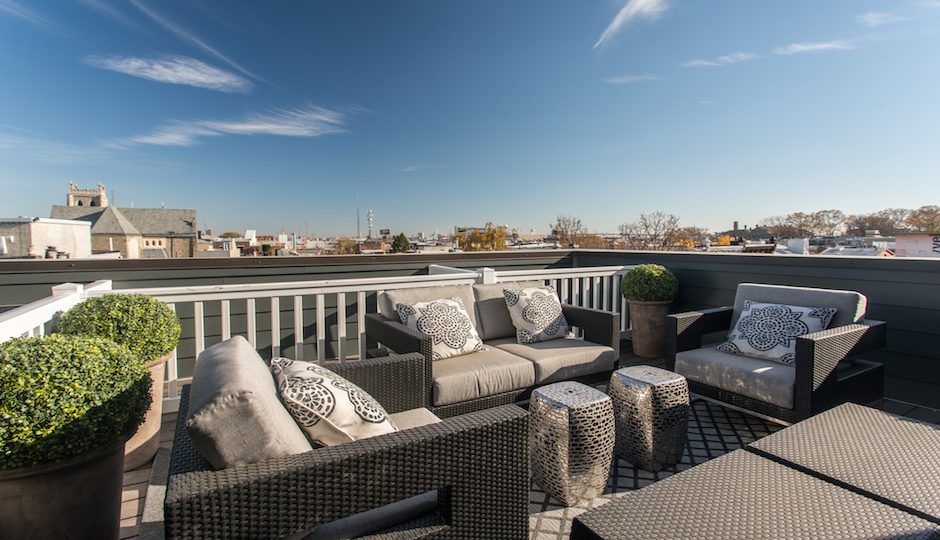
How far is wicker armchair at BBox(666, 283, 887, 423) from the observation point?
2.40 meters

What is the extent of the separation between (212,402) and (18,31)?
13.5 metres

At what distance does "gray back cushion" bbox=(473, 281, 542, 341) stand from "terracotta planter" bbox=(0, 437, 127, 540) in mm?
2335

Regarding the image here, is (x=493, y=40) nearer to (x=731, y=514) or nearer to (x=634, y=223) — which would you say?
A: (x=731, y=514)

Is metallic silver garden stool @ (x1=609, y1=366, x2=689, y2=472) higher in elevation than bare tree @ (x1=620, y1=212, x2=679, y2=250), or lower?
lower

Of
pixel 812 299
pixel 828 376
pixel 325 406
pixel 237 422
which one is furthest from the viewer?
pixel 812 299

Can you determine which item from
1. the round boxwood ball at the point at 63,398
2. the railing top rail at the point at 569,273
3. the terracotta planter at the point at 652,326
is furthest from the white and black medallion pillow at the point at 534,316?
the round boxwood ball at the point at 63,398

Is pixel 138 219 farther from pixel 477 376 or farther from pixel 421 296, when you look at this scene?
pixel 477 376

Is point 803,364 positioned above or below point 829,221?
below

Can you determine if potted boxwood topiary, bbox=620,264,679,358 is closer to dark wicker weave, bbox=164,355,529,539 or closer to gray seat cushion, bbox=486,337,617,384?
gray seat cushion, bbox=486,337,617,384

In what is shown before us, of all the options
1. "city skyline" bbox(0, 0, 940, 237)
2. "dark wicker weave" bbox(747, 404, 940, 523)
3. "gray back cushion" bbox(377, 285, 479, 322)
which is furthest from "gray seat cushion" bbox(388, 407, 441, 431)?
"city skyline" bbox(0, 0, 940, 237)

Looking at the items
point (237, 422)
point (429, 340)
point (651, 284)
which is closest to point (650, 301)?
point (651, 284)

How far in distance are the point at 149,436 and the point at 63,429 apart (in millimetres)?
1178

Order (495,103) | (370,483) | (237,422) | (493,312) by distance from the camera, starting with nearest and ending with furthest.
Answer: (237,422)
(370,483)
(493,312)
(495,103)

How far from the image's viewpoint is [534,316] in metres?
3.31
